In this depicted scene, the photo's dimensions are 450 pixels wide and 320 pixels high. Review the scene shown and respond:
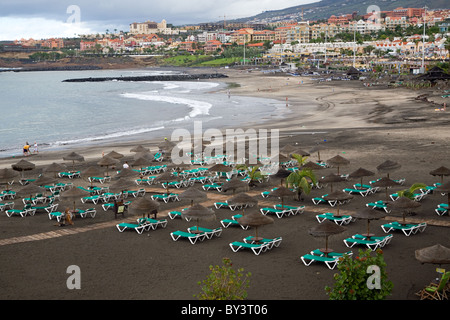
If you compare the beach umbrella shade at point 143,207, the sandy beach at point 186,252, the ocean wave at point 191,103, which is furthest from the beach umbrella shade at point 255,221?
the ocean wave at point 191,103

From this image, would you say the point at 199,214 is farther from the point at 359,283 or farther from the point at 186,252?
the point at 359,283

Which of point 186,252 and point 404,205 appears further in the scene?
point 404,205

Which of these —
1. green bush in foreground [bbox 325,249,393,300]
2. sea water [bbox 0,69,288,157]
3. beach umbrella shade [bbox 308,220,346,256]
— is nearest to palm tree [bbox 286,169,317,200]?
beach umbrella shade [bbox 308,220,346,256]

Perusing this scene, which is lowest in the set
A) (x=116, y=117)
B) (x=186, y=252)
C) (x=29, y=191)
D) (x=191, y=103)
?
(x=186, y=252)

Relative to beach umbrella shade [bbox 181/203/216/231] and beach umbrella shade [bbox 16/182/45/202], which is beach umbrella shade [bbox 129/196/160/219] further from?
beach umbrella shade [bbox 16/182/45/202]

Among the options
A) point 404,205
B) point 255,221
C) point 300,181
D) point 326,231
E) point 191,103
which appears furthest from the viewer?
point 191,103

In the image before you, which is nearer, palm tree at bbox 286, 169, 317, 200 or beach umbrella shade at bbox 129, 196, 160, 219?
beach umbrella shade at bbox 129, 196, 160, 219

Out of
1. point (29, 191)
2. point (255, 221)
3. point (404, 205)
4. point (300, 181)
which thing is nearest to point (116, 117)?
point (29, 191)

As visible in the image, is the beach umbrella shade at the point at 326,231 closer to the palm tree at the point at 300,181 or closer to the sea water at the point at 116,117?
the palm tree at the point at 300,181

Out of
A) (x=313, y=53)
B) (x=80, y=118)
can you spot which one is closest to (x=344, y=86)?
(x=80, y=118)

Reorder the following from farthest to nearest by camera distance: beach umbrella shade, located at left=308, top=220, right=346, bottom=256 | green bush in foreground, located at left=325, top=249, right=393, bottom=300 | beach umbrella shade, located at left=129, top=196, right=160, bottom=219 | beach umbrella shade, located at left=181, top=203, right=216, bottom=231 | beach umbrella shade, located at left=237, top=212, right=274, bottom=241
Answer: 1. beach umbrella shade, located at left=129, top=196, right=160, bottom=219
2. beach umbrella shade, located at left=181, top=203, right=216, bottom=231
3. beach umbrella shade, located at left=237, top=212, right=274, bottom=241
4. beach umbrella shade, located at left=308, top=220, right=346, bottom=256
5. green bush in foreground, located at left=325, top=249, right=393, bottom=300

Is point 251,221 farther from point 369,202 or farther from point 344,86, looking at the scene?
point 344,86
